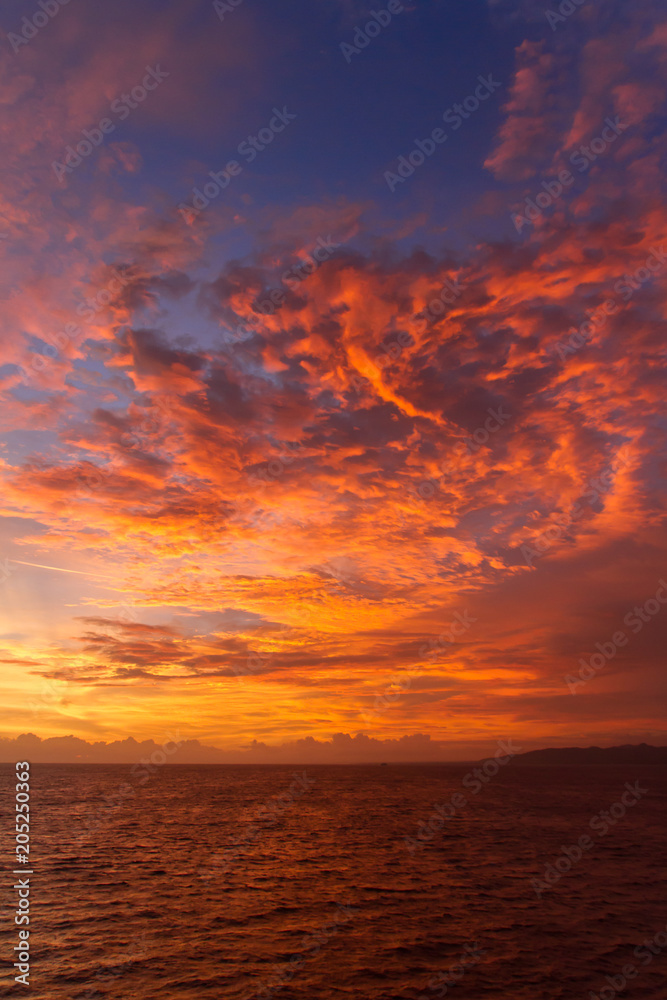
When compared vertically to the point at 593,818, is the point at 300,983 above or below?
above

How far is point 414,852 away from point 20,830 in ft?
146

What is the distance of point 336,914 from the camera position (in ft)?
103

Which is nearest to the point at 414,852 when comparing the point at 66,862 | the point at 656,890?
the point at 656,890

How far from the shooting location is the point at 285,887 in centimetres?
3775

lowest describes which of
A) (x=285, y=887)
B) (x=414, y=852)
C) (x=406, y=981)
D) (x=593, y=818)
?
(x=593, y=818)

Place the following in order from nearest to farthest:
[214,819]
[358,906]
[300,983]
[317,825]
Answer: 1. [300,983]
2. [358,906]
3. [317,825]
4. [214,819]

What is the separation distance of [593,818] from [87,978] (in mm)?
77383

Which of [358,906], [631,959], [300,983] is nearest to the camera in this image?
[300,983]

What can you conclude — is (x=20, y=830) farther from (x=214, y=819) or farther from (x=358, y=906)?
(x=358, y=906)

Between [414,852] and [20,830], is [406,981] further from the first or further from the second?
[20,830]

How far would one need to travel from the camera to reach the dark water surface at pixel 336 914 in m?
22.4

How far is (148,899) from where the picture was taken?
34438mm

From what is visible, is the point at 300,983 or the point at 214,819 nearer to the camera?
the point at 300,983

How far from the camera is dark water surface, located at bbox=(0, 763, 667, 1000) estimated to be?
73.5ft
